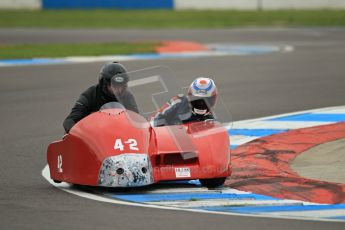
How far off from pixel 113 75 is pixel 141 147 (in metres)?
0.90

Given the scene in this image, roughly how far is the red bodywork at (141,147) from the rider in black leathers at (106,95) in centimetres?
21

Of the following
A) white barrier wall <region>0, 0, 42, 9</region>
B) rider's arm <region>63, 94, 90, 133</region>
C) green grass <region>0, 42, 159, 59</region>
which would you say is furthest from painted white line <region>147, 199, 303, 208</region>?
white barrier wall <region>0, 0, 42, 9</region>

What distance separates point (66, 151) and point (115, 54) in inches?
582

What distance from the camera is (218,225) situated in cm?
824

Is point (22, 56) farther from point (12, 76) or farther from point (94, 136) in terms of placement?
point (94, 136)

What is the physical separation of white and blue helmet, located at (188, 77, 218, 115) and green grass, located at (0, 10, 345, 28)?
79.2ft

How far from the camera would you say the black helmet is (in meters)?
10.0

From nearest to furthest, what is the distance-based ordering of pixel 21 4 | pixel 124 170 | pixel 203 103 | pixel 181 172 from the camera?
pixel 124 170 → pixel 181 172 → pixel 203 103 → pixel 21 4

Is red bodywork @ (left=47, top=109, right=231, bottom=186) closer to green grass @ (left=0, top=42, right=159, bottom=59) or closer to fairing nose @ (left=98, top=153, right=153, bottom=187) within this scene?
fairing nose @ (left=98, top=153, right=153, bottom=187)

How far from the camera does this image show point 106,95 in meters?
10.5

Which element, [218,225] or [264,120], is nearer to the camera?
[218,225]

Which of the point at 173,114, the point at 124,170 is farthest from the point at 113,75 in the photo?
the point at 124,170

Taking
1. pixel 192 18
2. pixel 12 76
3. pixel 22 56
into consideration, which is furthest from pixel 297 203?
pixel 192 18

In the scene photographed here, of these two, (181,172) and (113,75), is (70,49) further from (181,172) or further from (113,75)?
(181,172)
